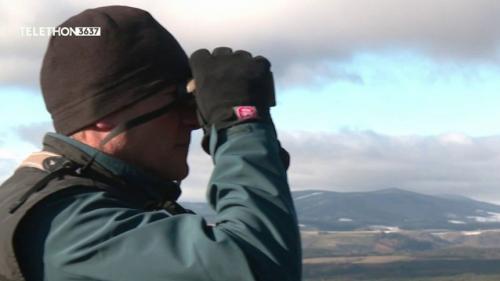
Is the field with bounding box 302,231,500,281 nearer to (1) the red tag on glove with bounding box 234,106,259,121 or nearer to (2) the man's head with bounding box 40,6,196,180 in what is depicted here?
(2) the man's head with bounding box 40,6,196,180

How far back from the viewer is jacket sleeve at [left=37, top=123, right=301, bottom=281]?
295 centimetres

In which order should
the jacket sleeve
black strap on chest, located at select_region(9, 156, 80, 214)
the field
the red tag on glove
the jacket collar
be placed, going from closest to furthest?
1. the jacket sleeve
2. black strap on chest, located at select_region(9, 156, 80, 214)
3. the red tag on glove
4. the jacket collar
5. the field

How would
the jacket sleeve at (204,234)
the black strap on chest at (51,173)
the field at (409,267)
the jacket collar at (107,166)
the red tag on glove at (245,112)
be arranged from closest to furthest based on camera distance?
the jacket sleeve at (204,234), the black strap on chest at (51,173), the red tag on glove at (245,112), the jacket collar at (107,166), the field at (409,267)

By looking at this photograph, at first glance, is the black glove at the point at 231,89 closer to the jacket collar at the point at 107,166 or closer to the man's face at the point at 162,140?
the man's face at the point at 162,140

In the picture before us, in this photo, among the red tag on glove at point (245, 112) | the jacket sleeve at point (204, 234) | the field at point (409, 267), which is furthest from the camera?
the field at point (409, 267)

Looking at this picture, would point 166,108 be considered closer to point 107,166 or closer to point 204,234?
point 107,166

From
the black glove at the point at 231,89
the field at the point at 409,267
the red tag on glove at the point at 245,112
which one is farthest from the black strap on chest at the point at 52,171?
the field at the point at 409,267

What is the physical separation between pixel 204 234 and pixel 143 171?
1.79ft

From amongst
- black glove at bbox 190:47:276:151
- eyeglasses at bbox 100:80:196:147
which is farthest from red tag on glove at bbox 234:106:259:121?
eyeglasses at bbox 100:80:196:147

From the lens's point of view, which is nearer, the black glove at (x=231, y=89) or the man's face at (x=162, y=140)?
the black glove at (x=231, y=89)

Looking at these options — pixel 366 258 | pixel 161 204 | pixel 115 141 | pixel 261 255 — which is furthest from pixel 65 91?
pixel 366 258

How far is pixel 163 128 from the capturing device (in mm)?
3490

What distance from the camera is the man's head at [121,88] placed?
342 cm

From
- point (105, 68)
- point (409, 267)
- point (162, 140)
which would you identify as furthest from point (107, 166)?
point (409, 267)
